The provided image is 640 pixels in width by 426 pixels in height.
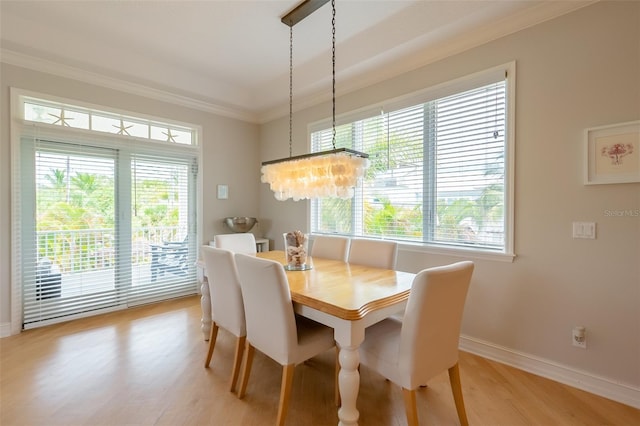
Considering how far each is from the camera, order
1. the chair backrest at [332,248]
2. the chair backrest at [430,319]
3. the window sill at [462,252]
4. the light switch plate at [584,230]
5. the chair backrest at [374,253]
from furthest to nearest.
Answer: the chair backrest at [332,248], the chair backrest at [374,253], the window sill at [462,252], the light switch plate at [584,230], the chair backrest at [430,319]

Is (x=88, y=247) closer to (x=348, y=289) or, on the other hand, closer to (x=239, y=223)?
(x=239, y=223)

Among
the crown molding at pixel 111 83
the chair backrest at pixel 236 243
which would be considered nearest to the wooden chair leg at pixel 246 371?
the chair backrest at pixel 236 243

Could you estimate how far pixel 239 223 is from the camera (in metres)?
4.14

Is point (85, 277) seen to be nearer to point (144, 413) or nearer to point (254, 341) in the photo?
point (144, 413)

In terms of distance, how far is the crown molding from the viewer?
271 cm

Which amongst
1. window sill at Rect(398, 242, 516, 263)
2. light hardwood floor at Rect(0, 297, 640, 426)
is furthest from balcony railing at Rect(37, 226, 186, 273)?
window sill at Rect(398, 242, 516, 263)

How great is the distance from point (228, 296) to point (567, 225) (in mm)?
2380

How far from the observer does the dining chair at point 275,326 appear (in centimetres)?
156

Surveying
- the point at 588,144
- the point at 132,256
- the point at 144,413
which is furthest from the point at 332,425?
the point at 132,256

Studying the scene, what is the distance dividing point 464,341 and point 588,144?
5.72 ft

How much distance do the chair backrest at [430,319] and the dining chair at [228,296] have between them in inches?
42.0

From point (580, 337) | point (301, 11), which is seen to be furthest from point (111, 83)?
point (580, 337)

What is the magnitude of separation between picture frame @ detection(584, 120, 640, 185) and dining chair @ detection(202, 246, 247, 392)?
2.41 metres

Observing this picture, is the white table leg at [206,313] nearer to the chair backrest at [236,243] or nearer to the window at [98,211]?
the chair backrest at [236,243]
